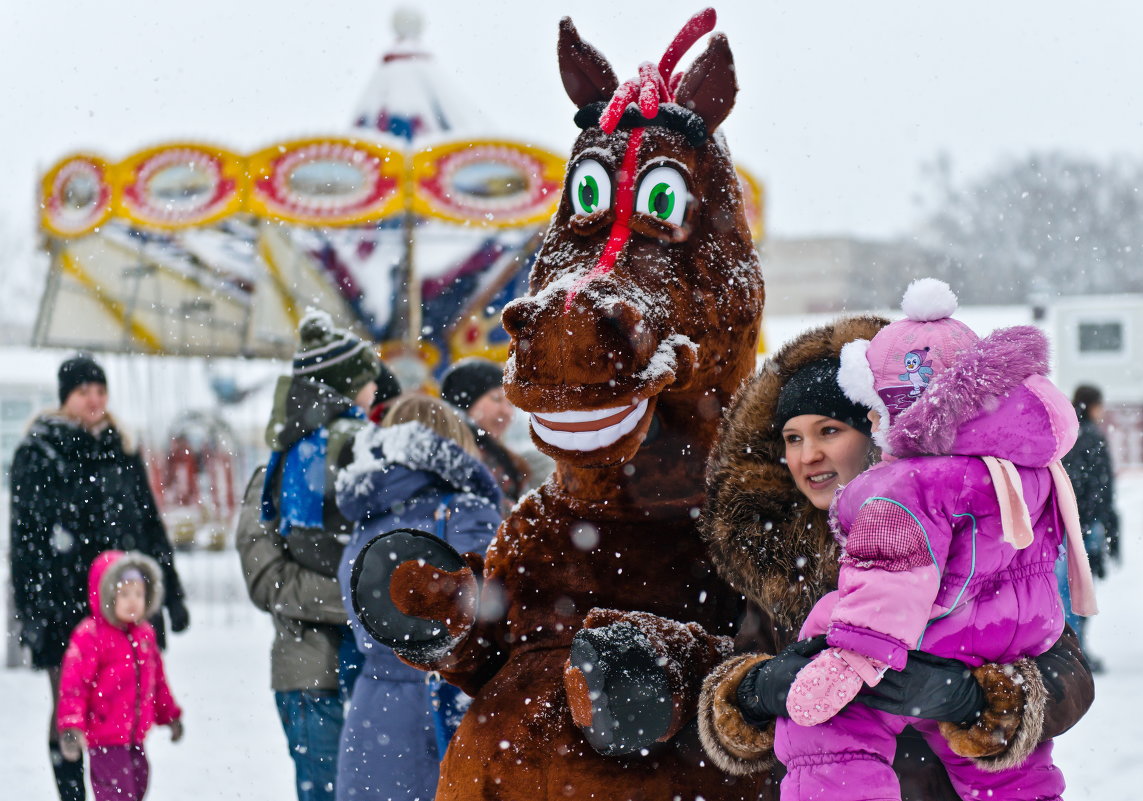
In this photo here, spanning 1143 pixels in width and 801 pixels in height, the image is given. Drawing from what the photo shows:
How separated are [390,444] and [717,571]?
1.28 m

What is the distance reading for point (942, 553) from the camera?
63.9 inches

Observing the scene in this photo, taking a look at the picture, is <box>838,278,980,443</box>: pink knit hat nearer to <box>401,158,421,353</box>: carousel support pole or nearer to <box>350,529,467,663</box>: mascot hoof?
<box>350,529,467,663</box>: mascot hoof

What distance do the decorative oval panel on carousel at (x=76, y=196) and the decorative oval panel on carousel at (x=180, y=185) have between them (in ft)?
0.55

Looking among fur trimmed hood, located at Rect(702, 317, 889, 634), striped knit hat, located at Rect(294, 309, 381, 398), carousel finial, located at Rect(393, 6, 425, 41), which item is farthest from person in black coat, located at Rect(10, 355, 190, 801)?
carousel finial, located at Rect(393, 6, 425, 41)

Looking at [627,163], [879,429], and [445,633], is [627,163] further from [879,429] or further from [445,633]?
[445,633]

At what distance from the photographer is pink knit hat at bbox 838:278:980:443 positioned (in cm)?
175

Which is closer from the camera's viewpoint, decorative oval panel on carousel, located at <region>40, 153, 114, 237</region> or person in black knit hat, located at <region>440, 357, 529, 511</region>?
person in black knit hat, located at <region>440, 357, 529, 511</region>

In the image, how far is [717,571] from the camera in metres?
1.88

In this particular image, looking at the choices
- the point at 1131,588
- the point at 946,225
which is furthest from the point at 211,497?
the point at 946,225

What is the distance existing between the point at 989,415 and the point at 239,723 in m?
5.11

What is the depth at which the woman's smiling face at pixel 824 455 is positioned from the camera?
182cm

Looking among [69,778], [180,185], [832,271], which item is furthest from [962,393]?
[832,271]

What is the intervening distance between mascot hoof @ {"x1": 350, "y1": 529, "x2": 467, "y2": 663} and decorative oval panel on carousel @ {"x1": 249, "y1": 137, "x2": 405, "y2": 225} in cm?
562

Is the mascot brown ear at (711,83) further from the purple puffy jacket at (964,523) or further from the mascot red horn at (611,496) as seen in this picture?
the purple puffy jacket at (964,523)
